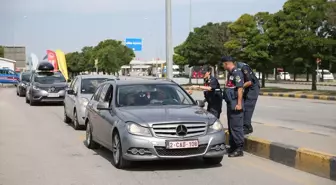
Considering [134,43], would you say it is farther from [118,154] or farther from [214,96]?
[118,154]

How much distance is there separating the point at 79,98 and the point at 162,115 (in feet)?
21.4

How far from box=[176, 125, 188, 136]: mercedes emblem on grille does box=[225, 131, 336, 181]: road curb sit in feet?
5.95

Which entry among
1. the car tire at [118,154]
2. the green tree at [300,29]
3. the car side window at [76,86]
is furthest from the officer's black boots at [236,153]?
the green tree at [300,29]

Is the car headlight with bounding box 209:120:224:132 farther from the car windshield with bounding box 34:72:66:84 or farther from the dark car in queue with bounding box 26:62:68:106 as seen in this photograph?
the car windshield with bounding box 34:72:66:84

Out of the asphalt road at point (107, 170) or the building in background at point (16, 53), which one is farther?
the building in background at point (16, 53)

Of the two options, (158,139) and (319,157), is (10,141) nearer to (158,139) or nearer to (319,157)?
(158,139)

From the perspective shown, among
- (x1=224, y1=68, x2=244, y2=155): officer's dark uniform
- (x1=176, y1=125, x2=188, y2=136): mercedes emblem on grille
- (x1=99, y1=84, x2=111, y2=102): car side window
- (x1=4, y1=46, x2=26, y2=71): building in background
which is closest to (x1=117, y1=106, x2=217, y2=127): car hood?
(x1=176, y1=125, x2=188, y2=136): mercedes emblem on grille

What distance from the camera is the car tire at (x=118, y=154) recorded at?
748cm

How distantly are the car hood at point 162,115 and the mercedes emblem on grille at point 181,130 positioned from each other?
12cm

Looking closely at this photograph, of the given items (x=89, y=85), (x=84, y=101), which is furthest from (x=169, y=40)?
(x=84, y=101)

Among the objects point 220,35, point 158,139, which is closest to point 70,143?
point 158,139

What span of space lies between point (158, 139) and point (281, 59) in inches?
1130

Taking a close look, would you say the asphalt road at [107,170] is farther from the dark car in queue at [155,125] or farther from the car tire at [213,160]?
the dark car in queue at [155,125]

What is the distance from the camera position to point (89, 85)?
1452 cm
